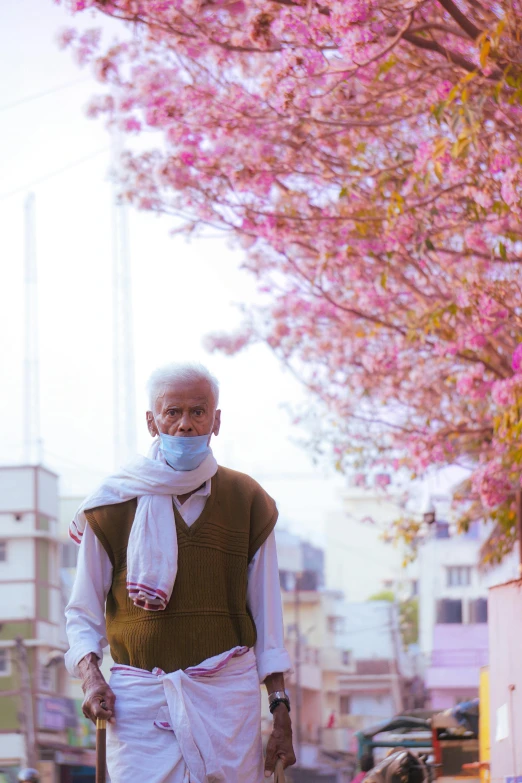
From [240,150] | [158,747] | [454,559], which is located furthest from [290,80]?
[454,559]

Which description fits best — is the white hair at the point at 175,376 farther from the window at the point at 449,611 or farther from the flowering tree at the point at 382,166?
the window at the point at 449,611

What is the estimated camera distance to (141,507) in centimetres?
397

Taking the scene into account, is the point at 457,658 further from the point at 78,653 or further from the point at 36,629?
the point at 78,653

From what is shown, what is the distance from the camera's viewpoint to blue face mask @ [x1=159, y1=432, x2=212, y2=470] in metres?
4.03

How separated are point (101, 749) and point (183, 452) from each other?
0.92 m

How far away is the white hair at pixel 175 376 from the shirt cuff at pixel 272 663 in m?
0.81

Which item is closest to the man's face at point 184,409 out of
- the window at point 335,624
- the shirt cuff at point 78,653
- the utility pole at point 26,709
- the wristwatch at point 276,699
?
the shirt cuff at point 78,653

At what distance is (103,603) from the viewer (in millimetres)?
4078

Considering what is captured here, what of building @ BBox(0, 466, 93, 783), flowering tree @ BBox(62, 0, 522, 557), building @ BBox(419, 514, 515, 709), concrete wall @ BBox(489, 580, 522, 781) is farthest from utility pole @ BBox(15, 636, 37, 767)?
concrete wall @ BBox(489, 580, 522, 781)

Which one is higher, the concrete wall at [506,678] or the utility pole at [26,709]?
the concrete wall at [506,678]

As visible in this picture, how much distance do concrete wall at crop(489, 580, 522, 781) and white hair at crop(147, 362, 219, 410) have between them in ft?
13.9

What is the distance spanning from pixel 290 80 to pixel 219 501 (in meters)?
4.52

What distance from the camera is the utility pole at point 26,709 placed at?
31.4 meters

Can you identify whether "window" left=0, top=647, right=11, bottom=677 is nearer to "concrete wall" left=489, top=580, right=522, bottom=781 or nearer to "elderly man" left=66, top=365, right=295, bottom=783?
"concrete wall" left=489, top=580, right=522, bottom=781
